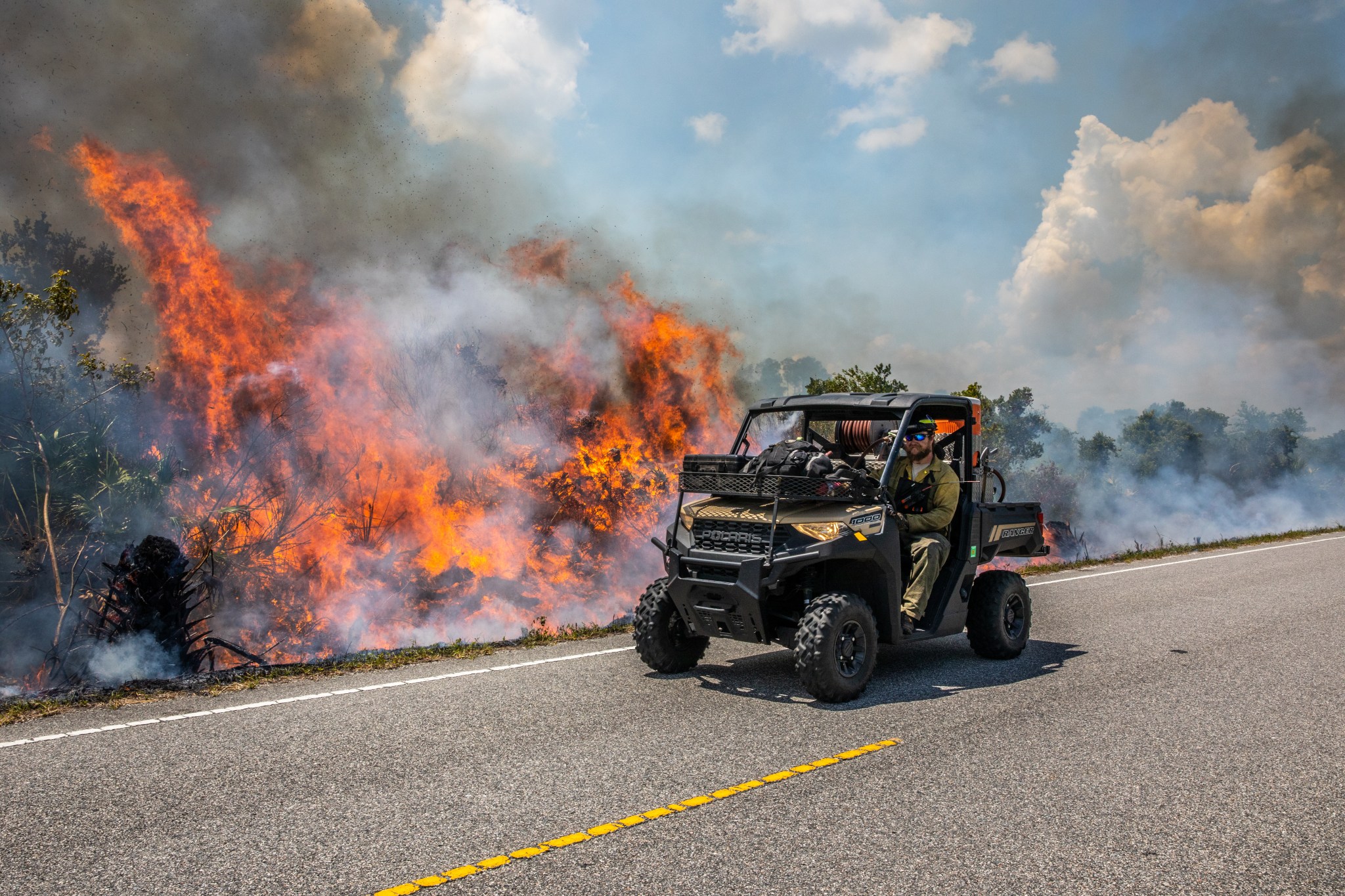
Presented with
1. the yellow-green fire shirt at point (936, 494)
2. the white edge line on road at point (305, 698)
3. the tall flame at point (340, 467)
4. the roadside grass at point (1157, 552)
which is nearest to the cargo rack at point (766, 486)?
the yellow-green fire shirt at point (936, 494)

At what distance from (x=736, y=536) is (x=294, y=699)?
3494mm

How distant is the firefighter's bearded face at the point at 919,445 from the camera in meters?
7.40

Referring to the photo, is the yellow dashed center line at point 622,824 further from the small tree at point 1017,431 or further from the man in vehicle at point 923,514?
the small tree at point 1017,431

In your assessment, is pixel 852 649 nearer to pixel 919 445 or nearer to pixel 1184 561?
pixel 919 445

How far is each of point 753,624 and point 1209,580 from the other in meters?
9.95

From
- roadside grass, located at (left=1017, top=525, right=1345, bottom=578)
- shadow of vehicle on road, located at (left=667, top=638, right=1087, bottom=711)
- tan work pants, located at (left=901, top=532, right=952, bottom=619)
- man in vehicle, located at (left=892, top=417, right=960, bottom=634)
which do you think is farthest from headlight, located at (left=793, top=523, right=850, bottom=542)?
roadside grass, located at (left=1017, top=525, right=1345, bottom=578)

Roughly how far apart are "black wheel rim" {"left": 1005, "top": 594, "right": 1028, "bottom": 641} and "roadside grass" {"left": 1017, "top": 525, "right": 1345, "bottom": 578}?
5199 mm

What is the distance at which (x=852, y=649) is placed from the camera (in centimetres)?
656

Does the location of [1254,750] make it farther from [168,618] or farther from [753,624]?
[168,618]

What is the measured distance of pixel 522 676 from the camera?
732 centimetres

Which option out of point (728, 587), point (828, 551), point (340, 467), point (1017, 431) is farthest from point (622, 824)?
point (1017, 431)

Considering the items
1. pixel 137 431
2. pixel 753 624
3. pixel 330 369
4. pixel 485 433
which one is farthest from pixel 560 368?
pixel 753 624

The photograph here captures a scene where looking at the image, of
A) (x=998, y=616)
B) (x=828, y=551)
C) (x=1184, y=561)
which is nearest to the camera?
(x=828, y=551)

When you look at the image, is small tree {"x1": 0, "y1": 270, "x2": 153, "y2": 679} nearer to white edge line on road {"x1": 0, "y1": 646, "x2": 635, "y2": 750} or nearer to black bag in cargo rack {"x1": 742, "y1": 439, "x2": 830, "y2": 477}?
white edge line on road {"x1": 0, "y1": 646, "x2": 635, "y2": 750}
